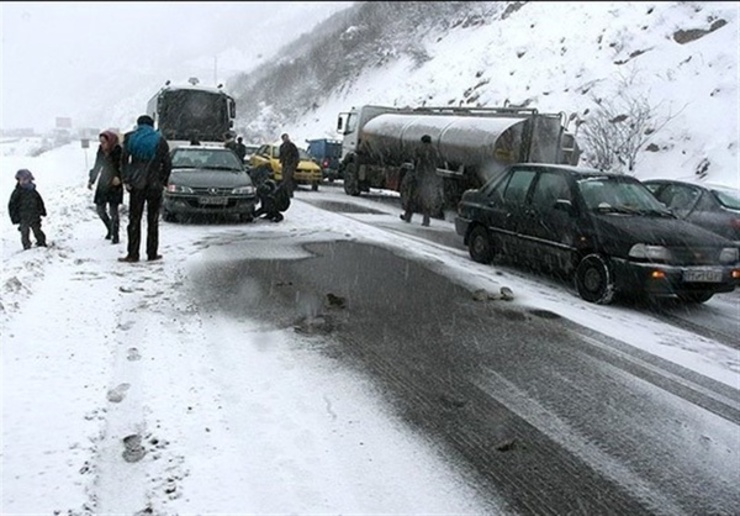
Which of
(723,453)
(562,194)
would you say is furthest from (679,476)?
(562,194)

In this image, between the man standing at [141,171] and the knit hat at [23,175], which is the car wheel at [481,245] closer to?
the man standing at [141,171]

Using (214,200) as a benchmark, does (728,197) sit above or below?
above

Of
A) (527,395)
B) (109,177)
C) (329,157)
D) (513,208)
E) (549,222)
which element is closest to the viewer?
(527,395)

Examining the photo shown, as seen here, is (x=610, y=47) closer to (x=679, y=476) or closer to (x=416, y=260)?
(x=416, y=260)

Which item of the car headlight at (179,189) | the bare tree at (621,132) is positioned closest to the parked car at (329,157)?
the bare tree at (621,132)

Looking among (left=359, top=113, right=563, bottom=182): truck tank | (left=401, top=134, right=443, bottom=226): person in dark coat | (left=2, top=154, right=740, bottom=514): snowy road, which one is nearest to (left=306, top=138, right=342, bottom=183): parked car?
(left=359, top=113, right=563, bottom=182): truck tank

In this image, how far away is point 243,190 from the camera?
41.9ft

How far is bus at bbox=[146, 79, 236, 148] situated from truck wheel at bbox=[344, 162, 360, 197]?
4.55m

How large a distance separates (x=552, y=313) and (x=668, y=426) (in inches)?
112

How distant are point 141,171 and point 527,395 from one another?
5.97 metres

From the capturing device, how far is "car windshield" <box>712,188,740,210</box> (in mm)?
10539

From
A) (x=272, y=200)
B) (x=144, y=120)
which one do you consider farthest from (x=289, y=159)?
(x=144, y=120)

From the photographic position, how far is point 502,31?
3747 cm

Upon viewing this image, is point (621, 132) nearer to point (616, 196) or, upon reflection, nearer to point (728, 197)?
point (728, 197)
